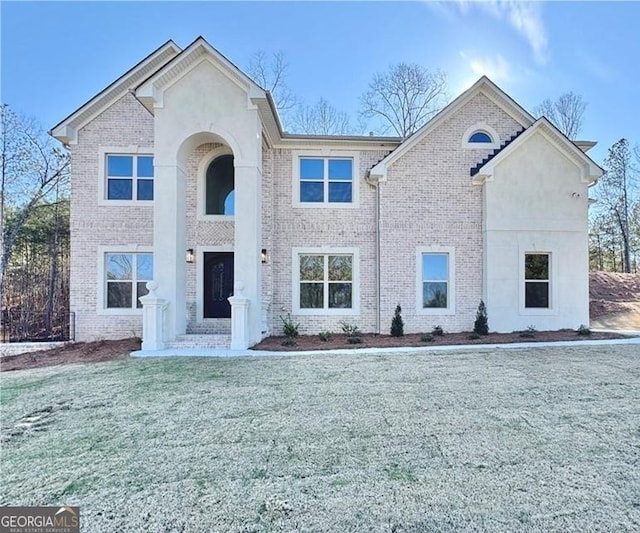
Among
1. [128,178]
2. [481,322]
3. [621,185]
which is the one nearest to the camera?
[481,322]

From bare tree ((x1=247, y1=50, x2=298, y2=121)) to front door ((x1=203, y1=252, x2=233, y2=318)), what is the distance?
45.9 feet

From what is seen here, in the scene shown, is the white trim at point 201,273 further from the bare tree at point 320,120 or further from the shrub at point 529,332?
the bare tree at point 320,120

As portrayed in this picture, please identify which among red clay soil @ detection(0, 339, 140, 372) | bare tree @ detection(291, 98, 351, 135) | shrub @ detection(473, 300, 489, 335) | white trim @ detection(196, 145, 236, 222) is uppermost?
bare tree @ detection(291, 98, 351, 135)

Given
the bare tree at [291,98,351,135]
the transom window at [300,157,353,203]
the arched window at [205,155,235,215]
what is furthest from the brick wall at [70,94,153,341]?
the bare tree at [291,98,351,135]

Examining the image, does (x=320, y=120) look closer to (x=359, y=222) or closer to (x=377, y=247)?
(x=359, y=222)

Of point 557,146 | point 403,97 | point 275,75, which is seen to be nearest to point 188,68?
point 557,146

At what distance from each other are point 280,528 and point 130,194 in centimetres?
1110

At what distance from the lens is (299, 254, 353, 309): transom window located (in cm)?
1177

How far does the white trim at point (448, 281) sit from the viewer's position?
1157 centimetres

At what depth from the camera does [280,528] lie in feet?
8.56

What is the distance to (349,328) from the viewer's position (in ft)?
37.9

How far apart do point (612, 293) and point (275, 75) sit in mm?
20672

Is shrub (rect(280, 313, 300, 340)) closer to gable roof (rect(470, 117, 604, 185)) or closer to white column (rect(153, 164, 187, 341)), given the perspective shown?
white column (rect(153, 164, 187, 341))

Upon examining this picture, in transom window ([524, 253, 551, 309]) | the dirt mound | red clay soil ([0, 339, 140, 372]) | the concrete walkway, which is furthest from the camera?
the dirt mound
